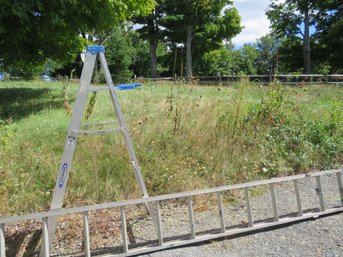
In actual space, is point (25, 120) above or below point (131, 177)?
above

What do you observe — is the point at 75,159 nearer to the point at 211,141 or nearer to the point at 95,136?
the point at 95,136

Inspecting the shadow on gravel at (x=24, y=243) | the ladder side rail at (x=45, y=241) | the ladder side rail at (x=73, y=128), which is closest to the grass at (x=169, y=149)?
the shadow on gravel at (x=24, y=243)

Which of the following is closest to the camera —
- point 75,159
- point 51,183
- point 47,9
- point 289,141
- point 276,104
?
point 51,183

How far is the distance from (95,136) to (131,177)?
3.96ft

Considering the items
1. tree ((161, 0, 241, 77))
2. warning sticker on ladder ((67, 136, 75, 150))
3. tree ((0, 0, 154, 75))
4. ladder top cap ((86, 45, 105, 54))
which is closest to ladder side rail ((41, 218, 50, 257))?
warning sticker on ladder ((67, 136, 75, 150))

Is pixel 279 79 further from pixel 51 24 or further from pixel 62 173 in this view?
pixel 62 173

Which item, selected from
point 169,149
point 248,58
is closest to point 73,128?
point 169,149

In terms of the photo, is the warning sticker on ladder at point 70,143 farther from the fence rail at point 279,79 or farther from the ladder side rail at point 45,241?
the fence rail at point 279,79

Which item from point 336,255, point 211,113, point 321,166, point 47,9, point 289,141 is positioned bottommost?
point 336,255

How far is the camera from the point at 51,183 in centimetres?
414

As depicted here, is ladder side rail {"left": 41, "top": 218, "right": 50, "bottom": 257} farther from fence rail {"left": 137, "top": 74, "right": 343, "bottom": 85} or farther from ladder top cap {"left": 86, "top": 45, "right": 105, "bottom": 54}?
fence rail {"left": 137, "top": 74, "right": 343, "bottom": 85}

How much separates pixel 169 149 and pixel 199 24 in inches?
1236

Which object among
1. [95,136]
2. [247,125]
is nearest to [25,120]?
[95,136]

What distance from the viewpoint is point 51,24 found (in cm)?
704
